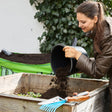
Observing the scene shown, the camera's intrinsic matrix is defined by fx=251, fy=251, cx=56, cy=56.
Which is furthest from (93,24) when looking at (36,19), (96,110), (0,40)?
(0,40)

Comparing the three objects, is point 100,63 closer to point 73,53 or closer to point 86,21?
point 73,53

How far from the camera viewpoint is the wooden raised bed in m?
1.62

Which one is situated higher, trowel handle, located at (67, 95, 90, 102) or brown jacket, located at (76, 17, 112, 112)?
brown jacket, located at (76, 17, 112, 112)

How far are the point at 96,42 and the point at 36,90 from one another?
1.11 metres

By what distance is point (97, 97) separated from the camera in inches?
75.3

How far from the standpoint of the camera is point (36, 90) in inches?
109

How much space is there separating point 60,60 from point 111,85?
2.29 ft

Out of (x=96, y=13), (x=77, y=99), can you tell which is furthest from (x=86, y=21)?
(x=77, y=99)

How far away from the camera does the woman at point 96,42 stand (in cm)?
181

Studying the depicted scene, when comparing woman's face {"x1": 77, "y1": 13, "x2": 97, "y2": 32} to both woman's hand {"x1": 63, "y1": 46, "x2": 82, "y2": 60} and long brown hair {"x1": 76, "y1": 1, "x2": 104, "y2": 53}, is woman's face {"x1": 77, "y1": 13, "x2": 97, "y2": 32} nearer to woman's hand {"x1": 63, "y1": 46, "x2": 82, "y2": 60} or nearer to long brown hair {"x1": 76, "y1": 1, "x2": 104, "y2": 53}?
long brown hair {"x1": 76, "y1": 1, "x2": 104, "y2": 53}

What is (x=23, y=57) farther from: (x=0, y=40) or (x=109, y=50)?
(x=109, y=50)

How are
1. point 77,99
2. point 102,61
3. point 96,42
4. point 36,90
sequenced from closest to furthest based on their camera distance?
1. point 77,99
2. point 102,61
3. point 96,42
4. point 36,90

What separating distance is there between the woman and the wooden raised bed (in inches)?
6.9

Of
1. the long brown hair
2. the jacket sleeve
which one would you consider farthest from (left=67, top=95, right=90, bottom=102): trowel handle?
the long brown hair
